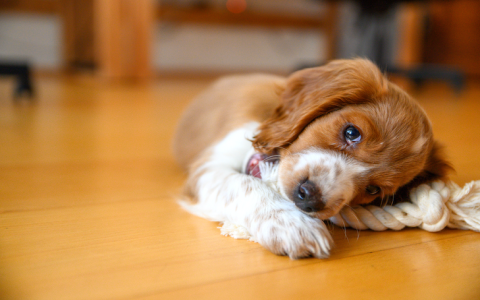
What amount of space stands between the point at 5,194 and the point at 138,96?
12.3 feet

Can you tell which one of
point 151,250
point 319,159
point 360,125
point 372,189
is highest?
point 360,125

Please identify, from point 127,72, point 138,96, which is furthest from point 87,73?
point 138,96

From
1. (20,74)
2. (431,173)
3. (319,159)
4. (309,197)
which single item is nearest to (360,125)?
(319,159)

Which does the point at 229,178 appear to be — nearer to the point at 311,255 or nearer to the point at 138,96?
the point at 311,255

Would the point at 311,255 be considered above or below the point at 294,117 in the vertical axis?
below

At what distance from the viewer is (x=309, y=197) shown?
1.41 m

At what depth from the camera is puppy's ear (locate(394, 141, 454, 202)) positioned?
1723 mm

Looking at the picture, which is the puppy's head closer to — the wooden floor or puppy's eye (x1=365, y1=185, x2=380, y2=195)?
puppy's eye (x1=365, y1=185, x2=380, y2=195)

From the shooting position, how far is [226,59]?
34.5 ft

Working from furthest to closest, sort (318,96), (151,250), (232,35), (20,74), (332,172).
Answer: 1. (232,35)
2. (20,74)
3. (318,96)
4. (332,172)
5. (151,250)

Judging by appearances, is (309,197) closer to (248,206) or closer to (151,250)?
(248,206)

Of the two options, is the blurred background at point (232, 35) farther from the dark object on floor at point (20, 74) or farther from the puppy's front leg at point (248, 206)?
the puppy's front leg at point (248, 206)

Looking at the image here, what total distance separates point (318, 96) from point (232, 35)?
901 cm

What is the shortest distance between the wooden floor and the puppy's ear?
0.54 ft
